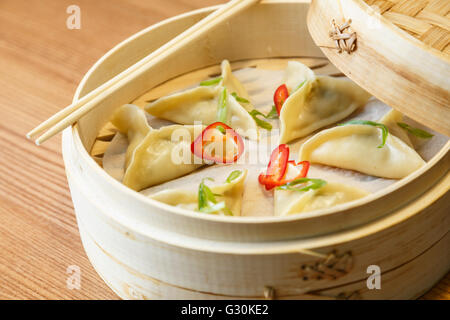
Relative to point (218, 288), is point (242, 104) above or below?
above

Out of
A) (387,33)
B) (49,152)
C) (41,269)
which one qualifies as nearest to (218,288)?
(41,269)

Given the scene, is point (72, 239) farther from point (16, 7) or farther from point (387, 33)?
point (16, 7)

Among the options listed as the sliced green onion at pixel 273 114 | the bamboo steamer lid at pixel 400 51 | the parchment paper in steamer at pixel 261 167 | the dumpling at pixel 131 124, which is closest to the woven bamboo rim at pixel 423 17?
the bamboo steamer lid at pixel 400 51

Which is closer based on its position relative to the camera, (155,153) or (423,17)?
(423,17)

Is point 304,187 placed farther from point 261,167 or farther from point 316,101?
point 316,101

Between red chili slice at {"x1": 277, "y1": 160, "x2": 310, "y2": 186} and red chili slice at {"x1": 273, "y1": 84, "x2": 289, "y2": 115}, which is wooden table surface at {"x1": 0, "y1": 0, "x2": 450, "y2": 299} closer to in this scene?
red chili slice at {"x1": 277, "y1": 160, "x2": 310, "y2": 186}

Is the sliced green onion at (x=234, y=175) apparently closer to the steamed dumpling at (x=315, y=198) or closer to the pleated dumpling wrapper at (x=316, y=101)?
the steamed dumpling at (x=315, y=198)

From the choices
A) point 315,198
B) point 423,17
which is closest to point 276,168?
point 315,198
